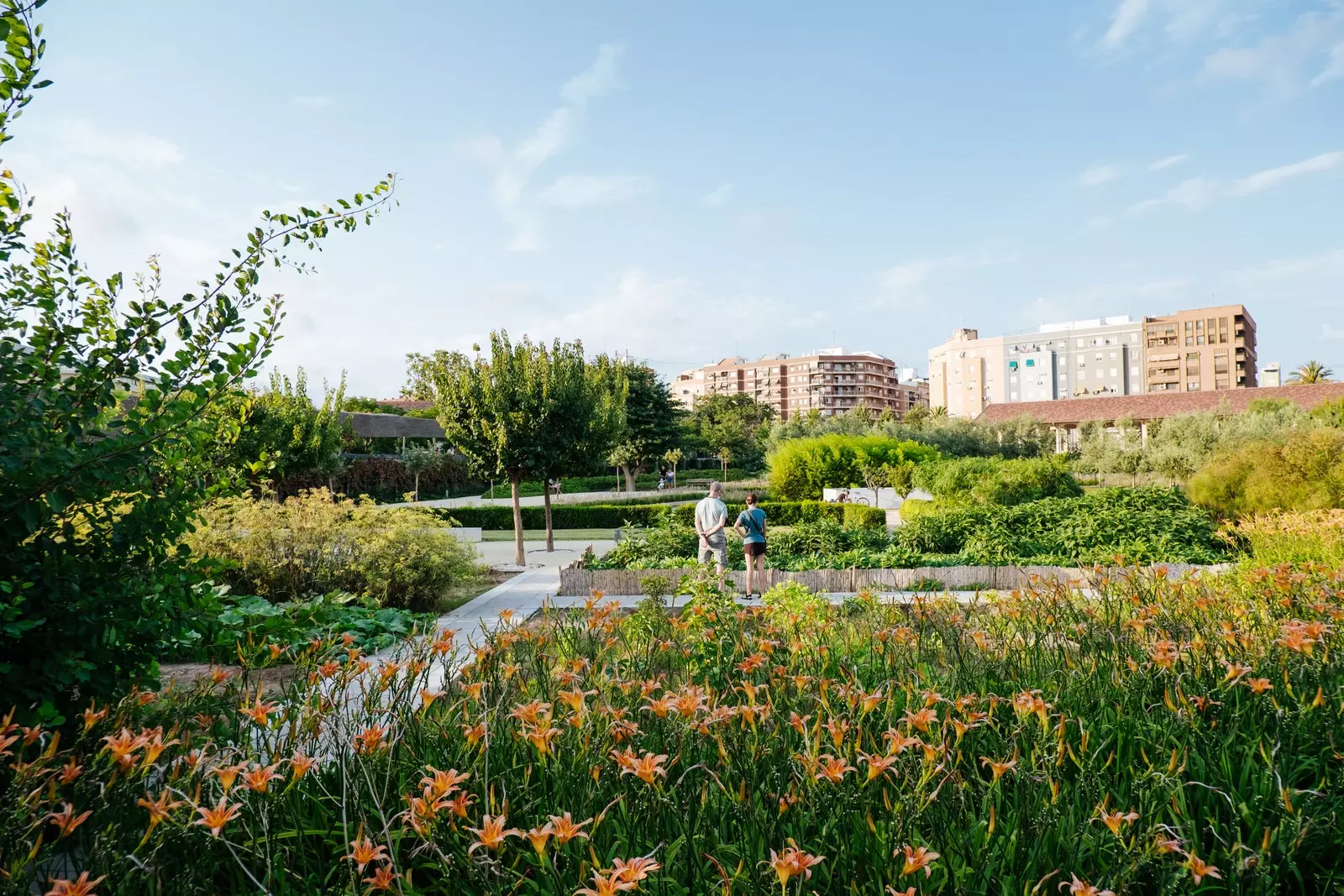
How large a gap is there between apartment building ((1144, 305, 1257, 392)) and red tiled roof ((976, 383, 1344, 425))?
4086 cm

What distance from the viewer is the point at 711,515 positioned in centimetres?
929

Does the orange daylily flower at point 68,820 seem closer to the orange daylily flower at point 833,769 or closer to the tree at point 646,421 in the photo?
the orange daylily flower at point 833,769

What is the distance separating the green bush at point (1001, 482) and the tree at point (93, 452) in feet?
46.2

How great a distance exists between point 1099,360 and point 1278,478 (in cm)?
10452

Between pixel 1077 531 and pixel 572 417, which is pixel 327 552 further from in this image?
pixel 1077 531

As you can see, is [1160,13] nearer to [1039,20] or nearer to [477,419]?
[1039,20]

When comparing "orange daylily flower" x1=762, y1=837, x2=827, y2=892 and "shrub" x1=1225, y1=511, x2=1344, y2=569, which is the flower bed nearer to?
"orange daylily flower" x1=762, y1=837, x2=827, y2=892

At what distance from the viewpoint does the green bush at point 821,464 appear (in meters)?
23.2

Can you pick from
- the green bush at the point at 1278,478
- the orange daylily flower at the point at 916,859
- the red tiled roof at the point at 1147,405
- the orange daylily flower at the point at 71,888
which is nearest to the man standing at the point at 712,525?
the orange daylily flower at the point at 916,859

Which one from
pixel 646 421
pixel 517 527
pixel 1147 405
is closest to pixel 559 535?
pixel 517 527

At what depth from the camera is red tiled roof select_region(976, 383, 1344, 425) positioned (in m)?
43.1

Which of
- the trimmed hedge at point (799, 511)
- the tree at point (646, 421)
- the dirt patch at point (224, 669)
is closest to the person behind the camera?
the dirt patch at point (224, 669)

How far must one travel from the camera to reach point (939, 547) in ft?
37.2

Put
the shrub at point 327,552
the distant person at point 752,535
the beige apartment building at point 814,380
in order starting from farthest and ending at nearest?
the beige apartment building at point 814,380 < the distant person at point 752,535 < the shrub at point 327,552
